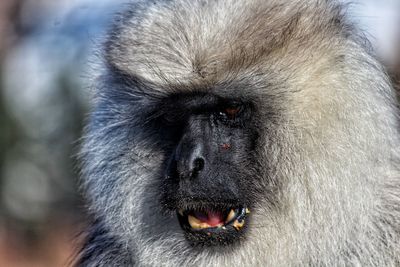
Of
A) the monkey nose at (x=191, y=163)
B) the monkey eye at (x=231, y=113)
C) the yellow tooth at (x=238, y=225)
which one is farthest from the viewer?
the monkey eye at (x=231, y=113)

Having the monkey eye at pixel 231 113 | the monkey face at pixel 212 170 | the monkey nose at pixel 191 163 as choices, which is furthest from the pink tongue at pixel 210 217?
the monkey eye at pixel 231 113

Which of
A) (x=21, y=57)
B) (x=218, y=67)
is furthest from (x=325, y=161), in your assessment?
(x=21, y=57)

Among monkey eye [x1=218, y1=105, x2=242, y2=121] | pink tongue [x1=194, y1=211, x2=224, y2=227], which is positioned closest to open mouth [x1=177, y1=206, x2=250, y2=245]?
pink tongue [x1=194, y1=211, x2=224, y2=227]

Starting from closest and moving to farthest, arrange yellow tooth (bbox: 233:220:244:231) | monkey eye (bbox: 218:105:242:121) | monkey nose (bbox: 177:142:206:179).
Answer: monkey nose (bbox: 177:142:206:179), yellow tooth (bbox: 233:220:244:231), monkey eye (bbox: 218:105:242:121)

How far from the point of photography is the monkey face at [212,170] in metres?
4.17

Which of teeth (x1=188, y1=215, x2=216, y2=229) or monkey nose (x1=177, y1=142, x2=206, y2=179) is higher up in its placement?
monkey nose (x1=177, y1=142, x2=206, y2=179)

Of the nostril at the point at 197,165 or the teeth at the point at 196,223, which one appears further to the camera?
the teeth at the point at 196,223

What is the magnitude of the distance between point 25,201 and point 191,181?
13562 millimetres

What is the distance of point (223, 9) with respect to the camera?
441 centimetres

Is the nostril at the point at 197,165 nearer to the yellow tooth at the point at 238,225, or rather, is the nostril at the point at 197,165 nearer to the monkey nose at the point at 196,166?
the monkey nose at the point at 196,166

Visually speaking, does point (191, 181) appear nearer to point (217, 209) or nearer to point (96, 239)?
point (217, 209)

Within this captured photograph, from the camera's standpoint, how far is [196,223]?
4.36 meters

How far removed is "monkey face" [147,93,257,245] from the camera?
164 inches

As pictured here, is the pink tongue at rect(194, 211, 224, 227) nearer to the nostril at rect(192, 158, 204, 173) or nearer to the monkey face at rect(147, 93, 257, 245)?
the monkey face at rect(147, 93, 257, 245)
